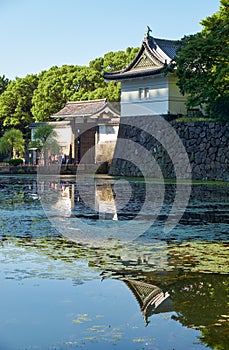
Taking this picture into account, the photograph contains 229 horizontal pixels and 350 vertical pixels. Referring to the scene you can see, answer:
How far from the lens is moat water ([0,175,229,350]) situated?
486cm

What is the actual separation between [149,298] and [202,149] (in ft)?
82.8

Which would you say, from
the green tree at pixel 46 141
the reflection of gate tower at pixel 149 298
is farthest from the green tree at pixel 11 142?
the reflection of gate tower at pixel 149 298

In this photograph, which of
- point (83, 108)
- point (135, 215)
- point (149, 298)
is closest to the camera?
point (149, 298)

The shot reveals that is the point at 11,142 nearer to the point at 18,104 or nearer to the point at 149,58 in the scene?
the point at 18,104

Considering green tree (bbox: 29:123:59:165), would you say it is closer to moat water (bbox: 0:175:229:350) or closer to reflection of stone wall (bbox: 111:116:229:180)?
reflection of stone wall (bbox: 111:116:229:180)

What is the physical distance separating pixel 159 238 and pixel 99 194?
10.1m

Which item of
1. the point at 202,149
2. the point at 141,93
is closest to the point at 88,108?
the point at 141,93

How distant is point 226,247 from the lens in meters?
9.13

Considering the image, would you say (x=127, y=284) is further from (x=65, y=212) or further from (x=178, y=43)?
(x=178, y=43)

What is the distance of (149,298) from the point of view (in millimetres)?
6023

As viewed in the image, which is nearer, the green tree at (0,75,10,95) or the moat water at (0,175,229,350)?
the moat water at (0,175,229,350)

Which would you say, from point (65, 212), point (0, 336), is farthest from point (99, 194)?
point (0, 336)

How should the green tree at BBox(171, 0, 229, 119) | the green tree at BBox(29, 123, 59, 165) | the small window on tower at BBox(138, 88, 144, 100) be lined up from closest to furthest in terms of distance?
the green tree at BBox(171, 0, 229, 119)
the small window on tower at BBox(138, 88, 144, 100)
the green tree at BBox(29, 123, 59, 165)

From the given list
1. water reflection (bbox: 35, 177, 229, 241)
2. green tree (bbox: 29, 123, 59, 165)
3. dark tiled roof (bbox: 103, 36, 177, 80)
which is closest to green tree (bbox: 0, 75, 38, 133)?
green tree (bbox: 29, 123, 59, 165)
